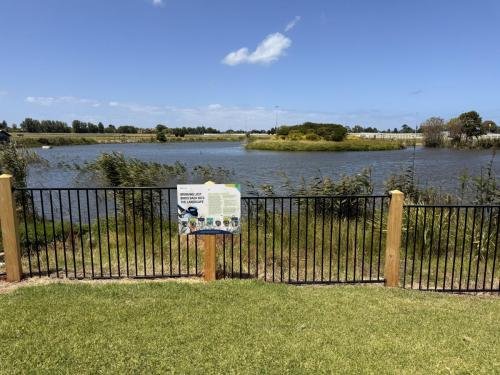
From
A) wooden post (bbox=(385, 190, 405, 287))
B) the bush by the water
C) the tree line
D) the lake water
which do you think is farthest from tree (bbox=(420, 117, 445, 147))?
wooden post (bbox=(385, 190, 405, 287))

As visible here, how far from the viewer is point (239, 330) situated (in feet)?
11.9

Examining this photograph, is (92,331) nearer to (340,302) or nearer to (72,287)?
(72,287)

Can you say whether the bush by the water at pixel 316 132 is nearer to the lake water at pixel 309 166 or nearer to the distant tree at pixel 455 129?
the distant tree at pixel 455 129

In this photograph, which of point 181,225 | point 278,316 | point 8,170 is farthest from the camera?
point 8,170


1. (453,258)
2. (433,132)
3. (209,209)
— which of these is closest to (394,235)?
(453,258)

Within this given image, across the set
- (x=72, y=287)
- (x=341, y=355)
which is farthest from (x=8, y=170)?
(x=341, y=355)

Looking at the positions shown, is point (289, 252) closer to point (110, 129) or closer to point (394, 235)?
point (394, 235)

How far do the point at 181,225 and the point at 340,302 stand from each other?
2157mm

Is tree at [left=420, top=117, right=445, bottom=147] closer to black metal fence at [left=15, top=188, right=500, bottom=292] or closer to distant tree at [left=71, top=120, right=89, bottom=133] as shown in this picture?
black metal fence at [left=15, top=188, right=500, bottom=292]

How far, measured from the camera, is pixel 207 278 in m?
5.42

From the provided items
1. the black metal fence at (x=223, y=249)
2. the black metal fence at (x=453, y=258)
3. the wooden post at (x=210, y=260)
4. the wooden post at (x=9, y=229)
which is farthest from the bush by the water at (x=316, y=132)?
the wooden post at (x=9, y=229)

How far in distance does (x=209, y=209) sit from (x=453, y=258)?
377cm

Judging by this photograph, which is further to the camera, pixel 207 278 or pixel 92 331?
pixel 207 278

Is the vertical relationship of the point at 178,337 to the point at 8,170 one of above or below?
below
